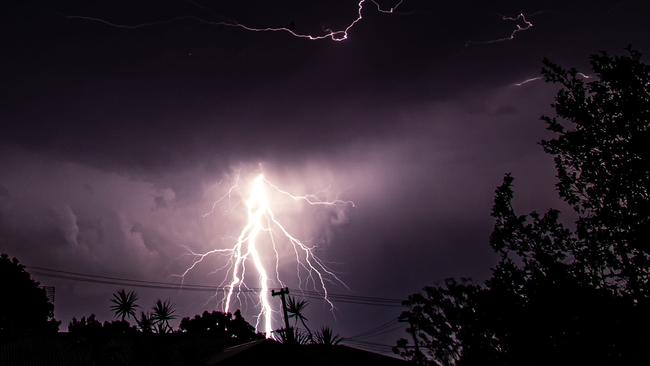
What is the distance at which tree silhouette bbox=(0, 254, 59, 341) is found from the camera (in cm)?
3262

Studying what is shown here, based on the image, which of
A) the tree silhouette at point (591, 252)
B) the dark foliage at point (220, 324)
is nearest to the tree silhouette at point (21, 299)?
the dark foliage at point (220, 324)

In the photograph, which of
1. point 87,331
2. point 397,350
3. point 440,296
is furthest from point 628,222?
point 87,331

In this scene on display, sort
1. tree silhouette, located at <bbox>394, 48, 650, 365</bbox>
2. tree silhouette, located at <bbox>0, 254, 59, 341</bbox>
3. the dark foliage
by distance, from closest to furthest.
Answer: tree silhouette, located at <bbox>394, 48, 650, 365</bbox> < tree silhouette, located at <bbox>0, 254, 59, 341</bbox> < the dark foliage

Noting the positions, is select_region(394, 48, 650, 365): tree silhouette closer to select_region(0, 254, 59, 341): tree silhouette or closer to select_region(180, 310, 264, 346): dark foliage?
select_region(0, 254, 59, 341): tree silhouette

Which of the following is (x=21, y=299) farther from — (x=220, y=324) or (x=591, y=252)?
(x=591, y=252)

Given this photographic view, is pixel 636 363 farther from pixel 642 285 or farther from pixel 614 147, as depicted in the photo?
pixel 614 147

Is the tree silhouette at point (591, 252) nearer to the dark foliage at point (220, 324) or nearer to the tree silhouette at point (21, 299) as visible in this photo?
the tree silhouette at point (21, 299)

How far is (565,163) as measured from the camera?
25.9ft

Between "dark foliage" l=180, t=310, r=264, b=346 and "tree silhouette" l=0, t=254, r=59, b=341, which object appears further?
"dark foliage" l=180, t=310, r=264, b=346

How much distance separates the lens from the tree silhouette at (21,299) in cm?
3262

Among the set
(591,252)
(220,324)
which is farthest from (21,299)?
(591,252)

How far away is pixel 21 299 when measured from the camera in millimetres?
34031

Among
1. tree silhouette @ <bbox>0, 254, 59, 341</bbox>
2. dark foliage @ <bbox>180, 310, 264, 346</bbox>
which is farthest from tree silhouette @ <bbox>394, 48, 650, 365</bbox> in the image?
dark foliage @ <bbox>180, 310, 264, 346</bbox>

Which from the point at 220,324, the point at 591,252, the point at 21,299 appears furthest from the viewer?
the point at 220,324
